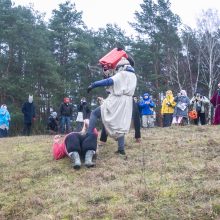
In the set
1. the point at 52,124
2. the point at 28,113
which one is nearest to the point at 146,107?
the point at 52,124

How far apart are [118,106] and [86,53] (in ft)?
97.5

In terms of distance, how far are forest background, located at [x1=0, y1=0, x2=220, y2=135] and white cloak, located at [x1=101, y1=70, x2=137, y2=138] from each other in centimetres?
2522

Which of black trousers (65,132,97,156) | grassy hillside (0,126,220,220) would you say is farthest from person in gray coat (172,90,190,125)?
black trousers (65,132,97,156)

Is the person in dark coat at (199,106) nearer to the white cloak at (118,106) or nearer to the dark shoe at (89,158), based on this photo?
the white cloak at (118,106)

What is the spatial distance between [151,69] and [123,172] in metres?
32.7

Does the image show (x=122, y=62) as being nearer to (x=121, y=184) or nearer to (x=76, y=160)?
(x=76, y=160)

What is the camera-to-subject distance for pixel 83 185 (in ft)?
23.1

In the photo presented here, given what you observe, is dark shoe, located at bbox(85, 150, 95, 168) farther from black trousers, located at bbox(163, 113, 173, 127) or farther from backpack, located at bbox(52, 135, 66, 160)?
black trousers, located at bbox(163, 113, 173, 127)

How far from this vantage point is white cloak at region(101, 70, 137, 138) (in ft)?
27.9

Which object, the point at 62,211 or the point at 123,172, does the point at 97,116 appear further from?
the point at 62,211

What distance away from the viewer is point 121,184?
22.4 ft

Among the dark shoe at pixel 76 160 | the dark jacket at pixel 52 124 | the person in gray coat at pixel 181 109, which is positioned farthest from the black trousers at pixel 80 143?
the dark jacket at pixel 52 124

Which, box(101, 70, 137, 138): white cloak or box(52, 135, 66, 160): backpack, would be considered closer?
box(101, 70, 137, 138): white cloak

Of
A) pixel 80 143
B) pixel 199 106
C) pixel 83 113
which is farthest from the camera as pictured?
pixel 83 113
